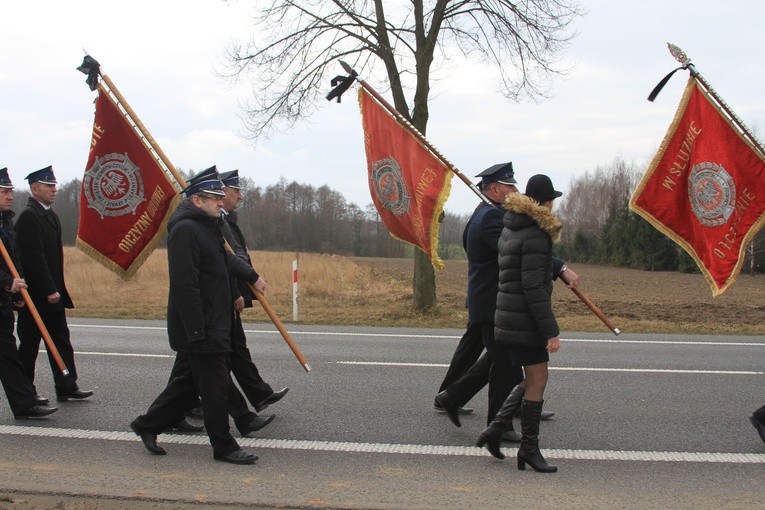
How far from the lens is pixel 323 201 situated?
287 feet

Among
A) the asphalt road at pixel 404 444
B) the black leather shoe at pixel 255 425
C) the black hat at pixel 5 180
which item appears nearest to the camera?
the asphalt road at pixel 404 444

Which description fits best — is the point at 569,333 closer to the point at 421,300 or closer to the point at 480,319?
the point at 421,300

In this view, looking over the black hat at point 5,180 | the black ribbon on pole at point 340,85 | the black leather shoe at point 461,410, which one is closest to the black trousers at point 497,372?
the black leather shoe at point 461,410

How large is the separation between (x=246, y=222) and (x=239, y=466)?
73.6 metres

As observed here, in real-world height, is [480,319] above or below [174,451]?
above

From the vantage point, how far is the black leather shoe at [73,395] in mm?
6598

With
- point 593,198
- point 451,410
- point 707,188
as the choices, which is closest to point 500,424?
point 451,410

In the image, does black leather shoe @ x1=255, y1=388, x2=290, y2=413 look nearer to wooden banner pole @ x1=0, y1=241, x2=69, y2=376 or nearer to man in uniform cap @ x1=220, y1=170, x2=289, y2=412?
man in uniform cap @ x1=220, y1=170, x2=289, y2=412

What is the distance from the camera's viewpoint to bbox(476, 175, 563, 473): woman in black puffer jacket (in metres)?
4.68

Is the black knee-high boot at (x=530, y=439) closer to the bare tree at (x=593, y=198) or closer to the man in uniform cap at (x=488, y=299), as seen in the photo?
the man in uniform cap at (x=488, y=299)

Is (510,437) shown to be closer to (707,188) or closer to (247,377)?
(247,377)

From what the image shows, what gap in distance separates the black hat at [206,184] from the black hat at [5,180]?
1.90m

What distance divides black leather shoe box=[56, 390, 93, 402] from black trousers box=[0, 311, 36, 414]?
2.28 feet

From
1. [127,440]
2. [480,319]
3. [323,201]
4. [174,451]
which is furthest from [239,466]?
[323,201]
